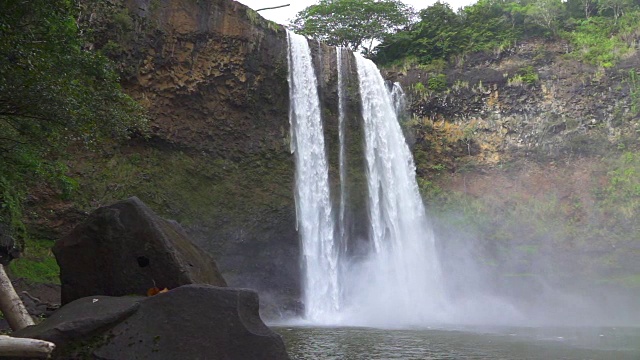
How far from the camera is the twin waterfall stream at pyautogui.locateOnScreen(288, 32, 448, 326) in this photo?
1961cm

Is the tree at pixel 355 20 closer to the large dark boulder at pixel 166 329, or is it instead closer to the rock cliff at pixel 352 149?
the rock cliff at pixel 352 149

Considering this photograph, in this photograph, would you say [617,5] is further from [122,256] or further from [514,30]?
[122,256]

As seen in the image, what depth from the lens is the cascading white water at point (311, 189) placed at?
1939cm

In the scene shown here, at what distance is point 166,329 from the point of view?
464cm

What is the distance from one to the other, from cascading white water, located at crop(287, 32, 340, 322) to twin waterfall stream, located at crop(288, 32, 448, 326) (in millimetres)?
37

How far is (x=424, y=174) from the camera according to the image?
24797 mm

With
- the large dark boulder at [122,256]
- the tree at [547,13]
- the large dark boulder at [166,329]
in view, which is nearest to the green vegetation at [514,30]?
the tree at [547,13]

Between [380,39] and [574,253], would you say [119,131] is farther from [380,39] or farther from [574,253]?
[380,39]

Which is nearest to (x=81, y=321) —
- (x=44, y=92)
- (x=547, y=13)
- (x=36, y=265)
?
(x=44, y=92)

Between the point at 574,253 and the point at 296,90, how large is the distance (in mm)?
13069

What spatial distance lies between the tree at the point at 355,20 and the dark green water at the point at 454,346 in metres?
21.4

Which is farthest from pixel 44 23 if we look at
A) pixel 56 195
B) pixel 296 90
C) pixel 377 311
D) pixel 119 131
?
pixel 377 311

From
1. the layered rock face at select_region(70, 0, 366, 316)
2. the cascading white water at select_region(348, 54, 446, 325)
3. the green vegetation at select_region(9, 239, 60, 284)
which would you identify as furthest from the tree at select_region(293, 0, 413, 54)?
the green vegetation at select_region(9, 239, 60, 284)

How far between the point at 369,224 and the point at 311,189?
2839mm
